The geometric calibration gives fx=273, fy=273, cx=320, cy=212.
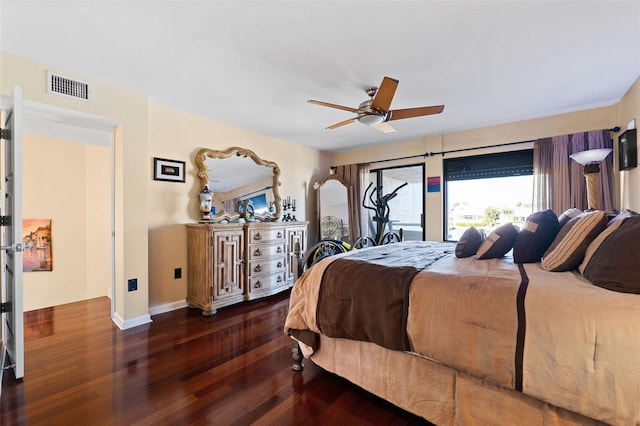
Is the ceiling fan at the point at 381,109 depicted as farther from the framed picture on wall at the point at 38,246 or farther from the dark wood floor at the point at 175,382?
the framed picture on wall at the point at 38,246

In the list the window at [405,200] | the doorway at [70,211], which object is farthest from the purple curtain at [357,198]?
the doorway at [70,211]

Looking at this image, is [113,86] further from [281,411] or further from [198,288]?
[281,411]

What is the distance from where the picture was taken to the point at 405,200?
189 inches

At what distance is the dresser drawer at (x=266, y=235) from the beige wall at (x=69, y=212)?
2014 millimetres

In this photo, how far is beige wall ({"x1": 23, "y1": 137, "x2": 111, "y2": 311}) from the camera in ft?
11.2

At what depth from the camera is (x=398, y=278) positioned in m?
1.54

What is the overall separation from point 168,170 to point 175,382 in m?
2.29

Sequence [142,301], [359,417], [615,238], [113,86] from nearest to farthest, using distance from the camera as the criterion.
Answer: [615,238] → [359,417] → [113,86] → [142,301]

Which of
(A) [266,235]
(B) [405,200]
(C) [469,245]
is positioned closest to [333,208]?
(B) [405,200]

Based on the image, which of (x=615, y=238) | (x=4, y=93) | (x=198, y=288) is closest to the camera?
(x=615, y=238)

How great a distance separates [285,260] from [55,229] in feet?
9.88

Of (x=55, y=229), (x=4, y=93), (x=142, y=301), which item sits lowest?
(x=142, y=301)

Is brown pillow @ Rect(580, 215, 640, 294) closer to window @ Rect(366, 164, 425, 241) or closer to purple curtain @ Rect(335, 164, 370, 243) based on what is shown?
window @ Rect(366, 164, 425, 241)

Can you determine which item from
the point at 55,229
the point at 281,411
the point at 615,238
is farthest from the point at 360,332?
the point at 55,229
